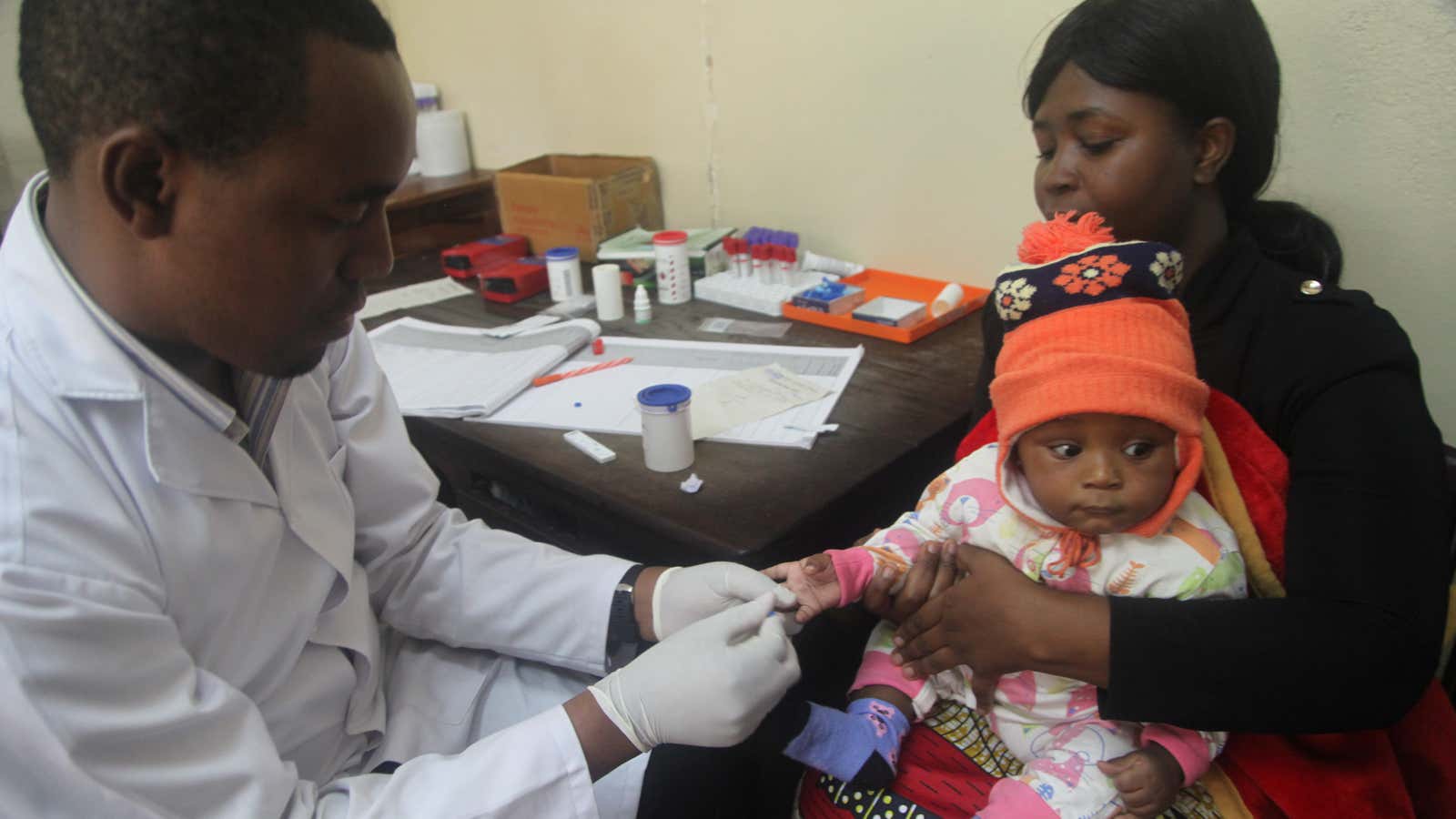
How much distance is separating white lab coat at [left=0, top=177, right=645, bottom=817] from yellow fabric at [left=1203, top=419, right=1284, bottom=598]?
2.45 ft

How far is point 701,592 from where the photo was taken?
1115 mm

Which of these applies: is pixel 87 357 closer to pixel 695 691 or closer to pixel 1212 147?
pixel 695 691

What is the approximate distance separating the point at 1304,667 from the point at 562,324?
1.45 meters

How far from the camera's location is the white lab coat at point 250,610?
2.27 feet

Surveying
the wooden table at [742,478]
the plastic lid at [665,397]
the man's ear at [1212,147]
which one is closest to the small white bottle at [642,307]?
the wooden table at [742,478]

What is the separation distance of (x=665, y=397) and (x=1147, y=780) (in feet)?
2.50

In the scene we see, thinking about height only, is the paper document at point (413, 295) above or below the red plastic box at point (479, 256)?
below

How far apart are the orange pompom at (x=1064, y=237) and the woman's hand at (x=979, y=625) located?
0.36m

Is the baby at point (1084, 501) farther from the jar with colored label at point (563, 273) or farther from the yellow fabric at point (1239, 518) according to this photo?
the jar with colored label at point (563, 273)

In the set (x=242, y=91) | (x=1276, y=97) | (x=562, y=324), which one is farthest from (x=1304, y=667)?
(x=562, y=324)

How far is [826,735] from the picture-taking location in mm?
1001

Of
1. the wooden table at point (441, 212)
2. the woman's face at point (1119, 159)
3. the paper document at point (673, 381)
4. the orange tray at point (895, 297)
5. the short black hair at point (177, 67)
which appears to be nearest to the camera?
the short black hair at point (177, 67)

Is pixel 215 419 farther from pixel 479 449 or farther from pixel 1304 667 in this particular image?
pixel 1304 667

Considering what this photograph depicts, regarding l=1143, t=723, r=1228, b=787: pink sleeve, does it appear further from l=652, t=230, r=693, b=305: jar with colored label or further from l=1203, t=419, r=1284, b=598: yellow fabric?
l=652, t=230, r=693, b=305: jar with colored label
